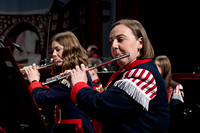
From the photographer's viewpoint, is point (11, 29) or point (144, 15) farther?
point (11, 29)

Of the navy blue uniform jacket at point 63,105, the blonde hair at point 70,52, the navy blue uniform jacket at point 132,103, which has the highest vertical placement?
the blonde hair at point 70,52

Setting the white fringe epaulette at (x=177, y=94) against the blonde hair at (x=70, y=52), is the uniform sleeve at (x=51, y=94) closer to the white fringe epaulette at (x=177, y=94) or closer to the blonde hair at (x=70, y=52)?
the blonde hair at (x=70, y=52)

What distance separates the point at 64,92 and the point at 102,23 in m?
5.04

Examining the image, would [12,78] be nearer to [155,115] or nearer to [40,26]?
[155,115]

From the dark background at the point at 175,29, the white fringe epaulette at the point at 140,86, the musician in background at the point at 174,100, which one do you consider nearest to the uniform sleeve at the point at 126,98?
the white fringe epaulette at the point at 140,86

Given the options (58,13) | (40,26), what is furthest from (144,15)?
(40,26)

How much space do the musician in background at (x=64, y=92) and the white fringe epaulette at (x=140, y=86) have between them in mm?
834

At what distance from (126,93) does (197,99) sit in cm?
214

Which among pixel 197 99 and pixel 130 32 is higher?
pixel 130 32

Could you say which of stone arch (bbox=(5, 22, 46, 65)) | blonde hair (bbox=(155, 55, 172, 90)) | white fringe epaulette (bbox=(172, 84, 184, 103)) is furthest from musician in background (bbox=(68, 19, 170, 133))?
stone arch (bbox=(5, 22, 46, 65))

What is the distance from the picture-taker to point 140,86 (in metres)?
1.20

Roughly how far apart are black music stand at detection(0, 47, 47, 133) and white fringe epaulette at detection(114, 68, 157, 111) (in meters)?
0.48

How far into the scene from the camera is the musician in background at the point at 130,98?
1.20 m

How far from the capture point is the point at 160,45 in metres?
6.17
